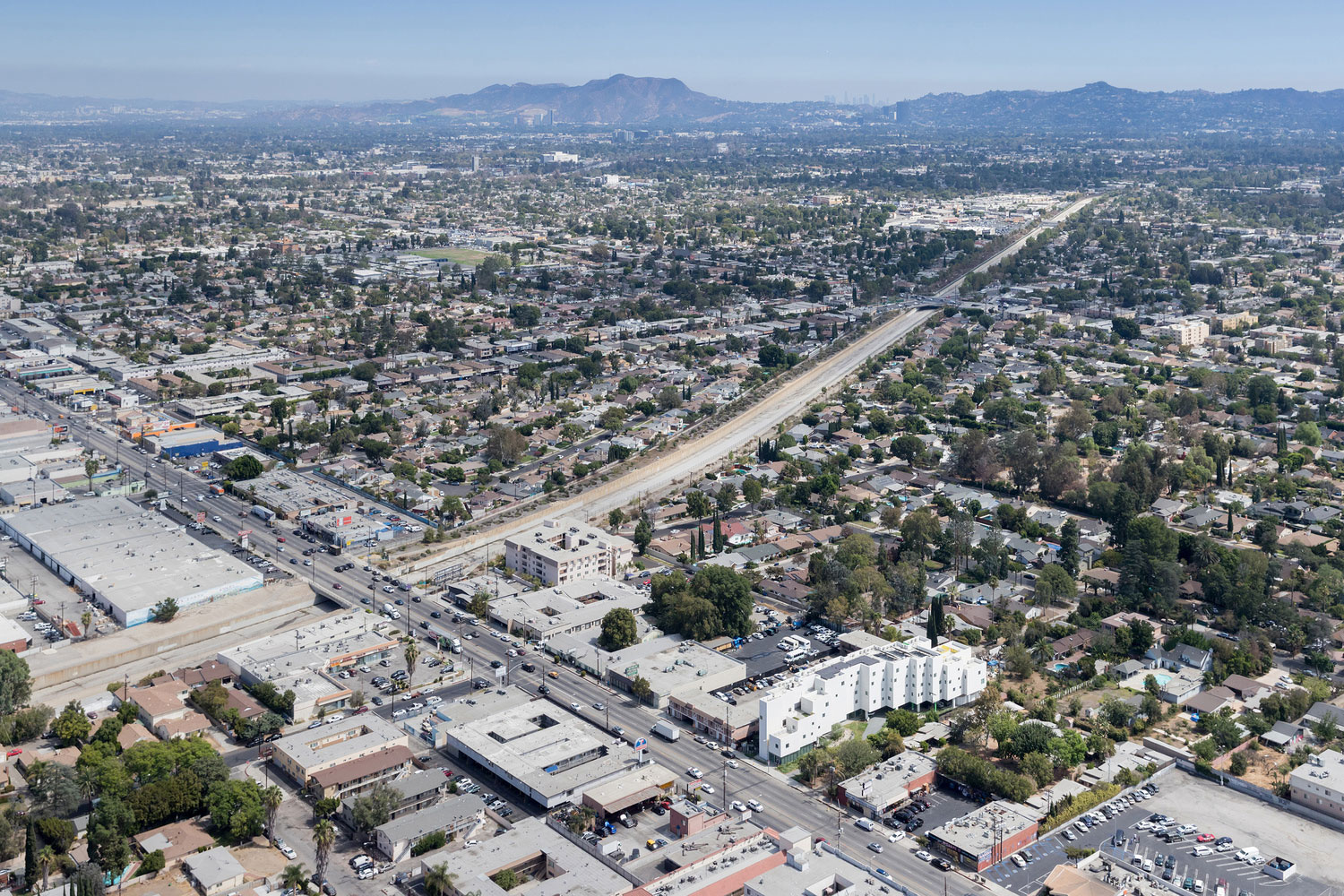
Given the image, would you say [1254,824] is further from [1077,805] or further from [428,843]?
[428,843]

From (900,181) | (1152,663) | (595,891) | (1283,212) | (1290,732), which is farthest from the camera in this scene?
(900,181)

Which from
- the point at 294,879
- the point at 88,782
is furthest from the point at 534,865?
the point at 88,782

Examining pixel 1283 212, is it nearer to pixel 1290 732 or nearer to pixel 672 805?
pixel 1290 732

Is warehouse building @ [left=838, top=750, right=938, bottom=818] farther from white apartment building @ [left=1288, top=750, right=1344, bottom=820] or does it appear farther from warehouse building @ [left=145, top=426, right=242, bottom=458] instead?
warehouse building @ [left=145, top=426, right=242, bottom=458]

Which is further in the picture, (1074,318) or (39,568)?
(1074,318)

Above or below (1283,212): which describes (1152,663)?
below

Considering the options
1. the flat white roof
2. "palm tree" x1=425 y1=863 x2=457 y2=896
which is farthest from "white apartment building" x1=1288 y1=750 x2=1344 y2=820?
the flat white roof

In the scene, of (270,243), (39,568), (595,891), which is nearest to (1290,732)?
(595,891)
